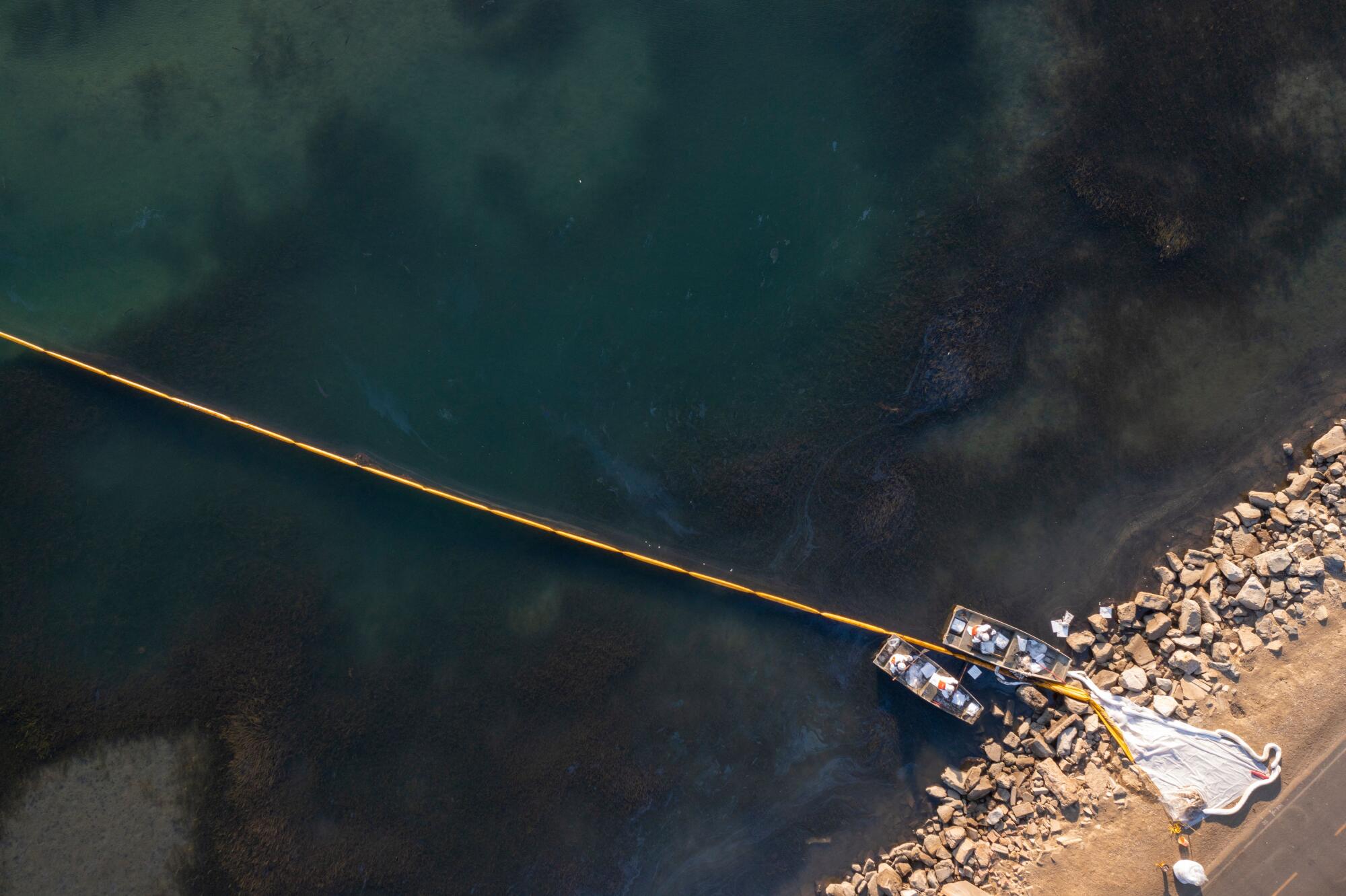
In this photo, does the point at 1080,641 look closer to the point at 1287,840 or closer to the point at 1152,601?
the point at 1152,601

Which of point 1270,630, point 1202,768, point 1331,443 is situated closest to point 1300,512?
point 1331,443

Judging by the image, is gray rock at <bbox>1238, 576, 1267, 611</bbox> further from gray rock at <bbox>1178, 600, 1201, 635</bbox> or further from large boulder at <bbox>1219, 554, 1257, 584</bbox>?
gray rock at <bbox>1178, 600, 1201, 635</bbox>

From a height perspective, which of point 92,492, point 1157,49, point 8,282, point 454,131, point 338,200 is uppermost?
point 1157,49

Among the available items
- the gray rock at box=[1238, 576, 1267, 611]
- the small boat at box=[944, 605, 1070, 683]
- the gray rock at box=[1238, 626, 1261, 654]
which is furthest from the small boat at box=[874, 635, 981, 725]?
the gray rock at box=[1238, 576, 1267, 611]

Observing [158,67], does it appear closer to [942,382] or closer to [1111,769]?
[942,382]

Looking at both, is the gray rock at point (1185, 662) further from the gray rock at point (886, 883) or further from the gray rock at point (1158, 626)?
the gray rock at point (886, 883)

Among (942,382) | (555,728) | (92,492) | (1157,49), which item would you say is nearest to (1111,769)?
(942,382)

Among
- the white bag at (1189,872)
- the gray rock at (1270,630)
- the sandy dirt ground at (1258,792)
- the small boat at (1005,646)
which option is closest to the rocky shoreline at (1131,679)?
the gray rock at (1270,630)
